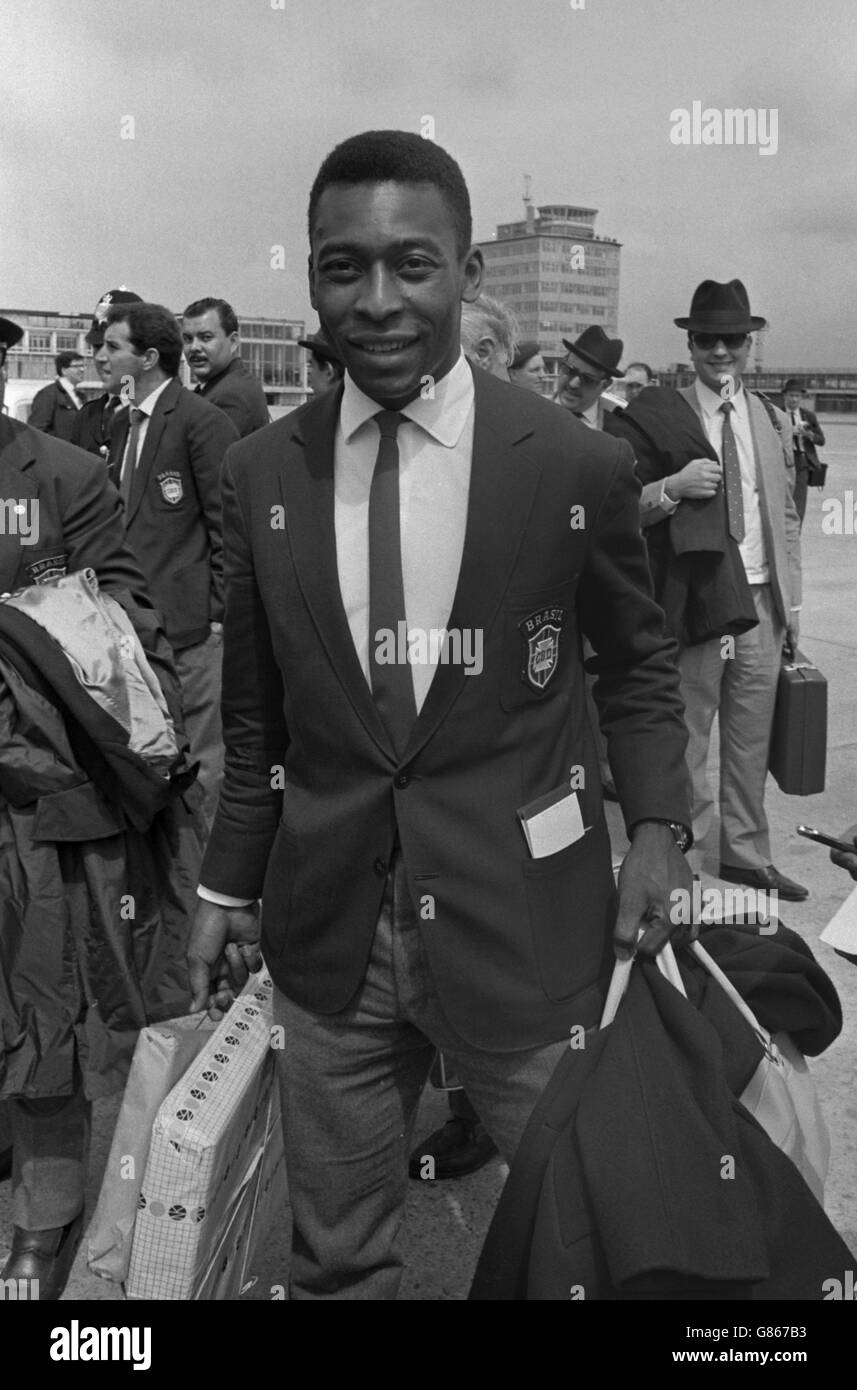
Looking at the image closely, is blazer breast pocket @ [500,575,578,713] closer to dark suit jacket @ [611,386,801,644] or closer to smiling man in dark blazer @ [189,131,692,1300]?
smiling man in dark blazer @ [189,131,692,1300]

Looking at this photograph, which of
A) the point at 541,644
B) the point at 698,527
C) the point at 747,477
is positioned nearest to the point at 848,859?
the point at 541,644

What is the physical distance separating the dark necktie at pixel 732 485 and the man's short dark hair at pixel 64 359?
830 centimetres

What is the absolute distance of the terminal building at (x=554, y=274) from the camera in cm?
857

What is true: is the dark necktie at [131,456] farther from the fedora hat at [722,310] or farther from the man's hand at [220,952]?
the man's hand at [220,952]

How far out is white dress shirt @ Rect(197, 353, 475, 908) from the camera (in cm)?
202

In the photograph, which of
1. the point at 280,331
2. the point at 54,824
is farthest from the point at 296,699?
the point at 280,331

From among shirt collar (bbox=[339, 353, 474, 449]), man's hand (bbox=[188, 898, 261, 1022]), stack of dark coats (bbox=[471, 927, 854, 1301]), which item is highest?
shirt collar (bbox=[339, 353, 474, 449])

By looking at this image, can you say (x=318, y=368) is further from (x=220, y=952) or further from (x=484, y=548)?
(x=484, y=548)

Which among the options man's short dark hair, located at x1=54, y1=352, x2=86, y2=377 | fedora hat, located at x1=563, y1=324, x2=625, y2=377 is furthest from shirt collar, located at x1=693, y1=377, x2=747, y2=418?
man's short dark hair, located at x1=54, y1=352, x2=86, y2=377

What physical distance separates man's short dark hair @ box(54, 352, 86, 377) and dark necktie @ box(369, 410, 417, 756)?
10.8 m

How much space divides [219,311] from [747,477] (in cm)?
342

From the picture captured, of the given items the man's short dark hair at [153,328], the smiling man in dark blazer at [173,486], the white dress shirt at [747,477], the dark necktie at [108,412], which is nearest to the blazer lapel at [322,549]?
the white dress shirt at [747,477]

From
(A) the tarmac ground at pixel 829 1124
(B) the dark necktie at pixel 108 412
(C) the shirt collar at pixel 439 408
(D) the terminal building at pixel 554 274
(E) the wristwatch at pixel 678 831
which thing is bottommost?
(A) the tarmac ground at pixel 829 1124

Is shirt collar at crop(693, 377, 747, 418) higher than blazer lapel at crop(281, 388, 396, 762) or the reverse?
higher
